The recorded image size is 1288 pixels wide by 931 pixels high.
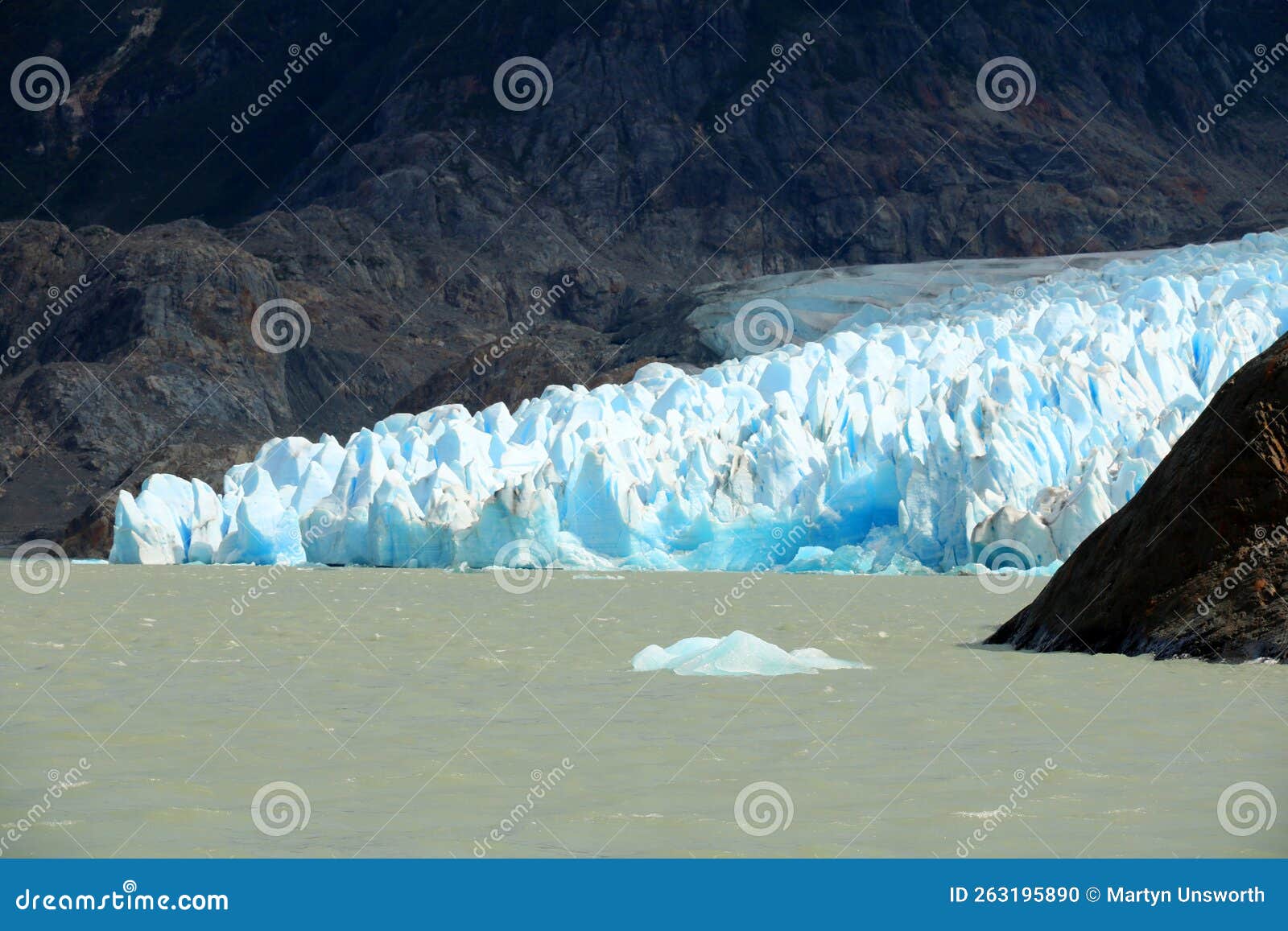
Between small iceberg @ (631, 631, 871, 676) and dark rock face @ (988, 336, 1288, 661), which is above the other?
dark rock face @ (988, 336, 1288, 661)

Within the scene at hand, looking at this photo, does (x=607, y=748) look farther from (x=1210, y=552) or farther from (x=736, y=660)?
(x=1210, y=552)

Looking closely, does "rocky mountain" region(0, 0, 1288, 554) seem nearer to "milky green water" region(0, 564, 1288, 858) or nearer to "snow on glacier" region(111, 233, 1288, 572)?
"snow on glacier" region(111, 233, 1288, 572)

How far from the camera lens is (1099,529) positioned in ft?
27.7

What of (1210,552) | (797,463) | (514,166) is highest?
(1210,552)

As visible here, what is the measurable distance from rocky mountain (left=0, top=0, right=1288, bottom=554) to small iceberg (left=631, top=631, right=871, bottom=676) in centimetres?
3674

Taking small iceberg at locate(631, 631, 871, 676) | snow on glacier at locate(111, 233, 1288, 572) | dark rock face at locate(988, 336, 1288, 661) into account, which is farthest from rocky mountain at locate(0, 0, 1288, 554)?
small iceberg at locate(631, 631, 871, 676)

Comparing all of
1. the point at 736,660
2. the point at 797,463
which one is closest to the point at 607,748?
the point at 736,660

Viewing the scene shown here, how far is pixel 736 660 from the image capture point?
279 inches

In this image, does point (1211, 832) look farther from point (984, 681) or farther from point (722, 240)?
point (722, 240)

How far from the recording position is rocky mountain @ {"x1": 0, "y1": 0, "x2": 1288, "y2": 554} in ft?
166

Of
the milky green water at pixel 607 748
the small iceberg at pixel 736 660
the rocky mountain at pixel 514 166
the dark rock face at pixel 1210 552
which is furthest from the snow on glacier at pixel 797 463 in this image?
the rocky mountain at pixel 514 166

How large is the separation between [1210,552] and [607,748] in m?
3.88

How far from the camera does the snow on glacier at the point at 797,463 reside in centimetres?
1705

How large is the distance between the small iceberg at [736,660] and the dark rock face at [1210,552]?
1442mm
